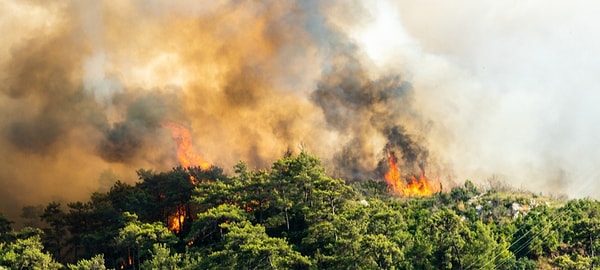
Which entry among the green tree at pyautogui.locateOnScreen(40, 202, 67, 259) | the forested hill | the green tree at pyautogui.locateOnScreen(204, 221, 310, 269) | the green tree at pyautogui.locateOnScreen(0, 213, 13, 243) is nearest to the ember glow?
the forested hill

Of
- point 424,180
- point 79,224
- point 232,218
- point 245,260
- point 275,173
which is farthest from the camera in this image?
point 424,180

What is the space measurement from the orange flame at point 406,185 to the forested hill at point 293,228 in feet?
27.4

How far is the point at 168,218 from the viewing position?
74.0 m

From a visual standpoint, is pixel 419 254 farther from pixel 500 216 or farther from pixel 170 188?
pixel 170 188

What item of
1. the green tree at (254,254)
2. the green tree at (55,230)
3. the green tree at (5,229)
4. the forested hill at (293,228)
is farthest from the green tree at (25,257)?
the green tree at (254,254)

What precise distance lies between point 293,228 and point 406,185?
117 ft

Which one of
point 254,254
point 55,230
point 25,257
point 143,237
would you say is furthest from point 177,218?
point 254,254

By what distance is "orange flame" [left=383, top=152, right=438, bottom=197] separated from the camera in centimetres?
8944

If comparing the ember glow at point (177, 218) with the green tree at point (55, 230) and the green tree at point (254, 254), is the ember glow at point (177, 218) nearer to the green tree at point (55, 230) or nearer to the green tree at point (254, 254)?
the green tree at point (55, 230)

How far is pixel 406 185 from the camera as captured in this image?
90938mm

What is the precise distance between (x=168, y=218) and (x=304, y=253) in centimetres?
2802

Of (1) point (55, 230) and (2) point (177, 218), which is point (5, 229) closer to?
(1) point (55, 230)

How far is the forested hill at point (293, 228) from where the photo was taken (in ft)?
160

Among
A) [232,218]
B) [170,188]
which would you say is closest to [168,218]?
[170,188]
